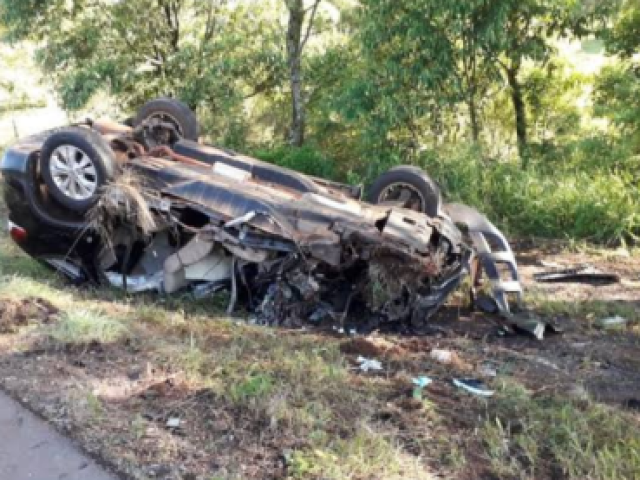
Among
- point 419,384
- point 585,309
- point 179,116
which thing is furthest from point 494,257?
point 179,116

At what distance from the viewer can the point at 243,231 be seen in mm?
5387

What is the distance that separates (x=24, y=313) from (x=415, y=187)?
3358 millimetres

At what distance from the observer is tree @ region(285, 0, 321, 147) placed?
10953 millimetres

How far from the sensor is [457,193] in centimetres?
837

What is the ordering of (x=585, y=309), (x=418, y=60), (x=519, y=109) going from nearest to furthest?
(x=585, y=309) → (x=418, y=60) → (x=519, y=109)

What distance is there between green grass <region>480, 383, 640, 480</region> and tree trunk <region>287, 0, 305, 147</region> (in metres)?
7.77

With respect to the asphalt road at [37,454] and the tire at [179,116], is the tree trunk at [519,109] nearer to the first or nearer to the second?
the tire at [179,116]

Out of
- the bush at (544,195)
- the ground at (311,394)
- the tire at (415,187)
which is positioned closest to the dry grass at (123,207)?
the ground at (311,394)

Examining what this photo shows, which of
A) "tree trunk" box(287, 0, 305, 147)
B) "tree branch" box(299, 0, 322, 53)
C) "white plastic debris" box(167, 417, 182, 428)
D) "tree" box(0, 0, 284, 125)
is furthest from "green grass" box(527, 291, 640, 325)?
"tree" box(0, 0, 284, 125)

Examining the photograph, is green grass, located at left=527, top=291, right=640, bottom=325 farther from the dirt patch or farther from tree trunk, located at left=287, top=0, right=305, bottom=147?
tree trunk, located at left=287, top=0, right=305, bottom=147

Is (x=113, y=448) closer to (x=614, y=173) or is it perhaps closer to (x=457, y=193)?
(x=457, y=193)

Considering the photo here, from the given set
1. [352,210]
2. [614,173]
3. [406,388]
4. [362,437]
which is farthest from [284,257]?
[614,173]

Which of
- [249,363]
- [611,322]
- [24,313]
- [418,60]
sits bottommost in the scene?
[24,313]

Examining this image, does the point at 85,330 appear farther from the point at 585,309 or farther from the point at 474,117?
the point at 474,117
